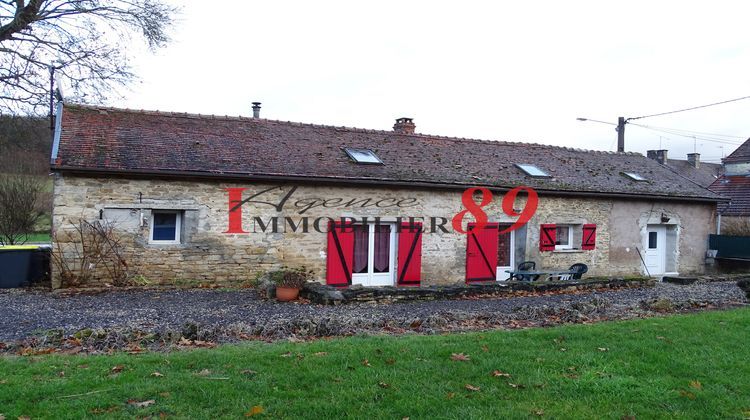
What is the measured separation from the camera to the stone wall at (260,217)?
11609 millimetres

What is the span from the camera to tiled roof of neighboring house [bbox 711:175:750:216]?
2139 cm

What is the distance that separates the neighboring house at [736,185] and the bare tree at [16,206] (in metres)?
24.7

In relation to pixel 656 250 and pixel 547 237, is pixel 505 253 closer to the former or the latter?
pixel 547 237

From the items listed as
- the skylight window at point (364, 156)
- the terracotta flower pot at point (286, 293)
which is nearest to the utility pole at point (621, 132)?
the skylight window at point (364, 156)

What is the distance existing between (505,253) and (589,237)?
281 cm

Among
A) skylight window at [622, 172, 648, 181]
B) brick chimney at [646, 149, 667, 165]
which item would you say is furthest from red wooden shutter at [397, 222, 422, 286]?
brick chimney at [646, 149, 667, 165]

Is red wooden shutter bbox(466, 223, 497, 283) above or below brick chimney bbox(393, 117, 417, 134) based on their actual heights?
below

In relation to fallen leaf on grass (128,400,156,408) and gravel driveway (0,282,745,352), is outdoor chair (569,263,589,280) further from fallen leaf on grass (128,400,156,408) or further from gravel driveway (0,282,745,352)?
fallen leaf on grass (128,400,156,408)

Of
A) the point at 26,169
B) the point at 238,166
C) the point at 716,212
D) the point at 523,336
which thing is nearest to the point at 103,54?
the point at 26,169

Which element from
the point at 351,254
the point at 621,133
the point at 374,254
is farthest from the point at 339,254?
the point at 621,133

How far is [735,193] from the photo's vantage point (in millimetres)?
22328

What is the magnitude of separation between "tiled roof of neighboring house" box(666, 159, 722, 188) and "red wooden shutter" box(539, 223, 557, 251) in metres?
31.1

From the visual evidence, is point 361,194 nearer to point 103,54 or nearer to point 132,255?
point 132,255

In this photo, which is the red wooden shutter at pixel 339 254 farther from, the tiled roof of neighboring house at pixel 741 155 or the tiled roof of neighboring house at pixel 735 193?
the tiled roof of neighboring house at pixel 741 155
